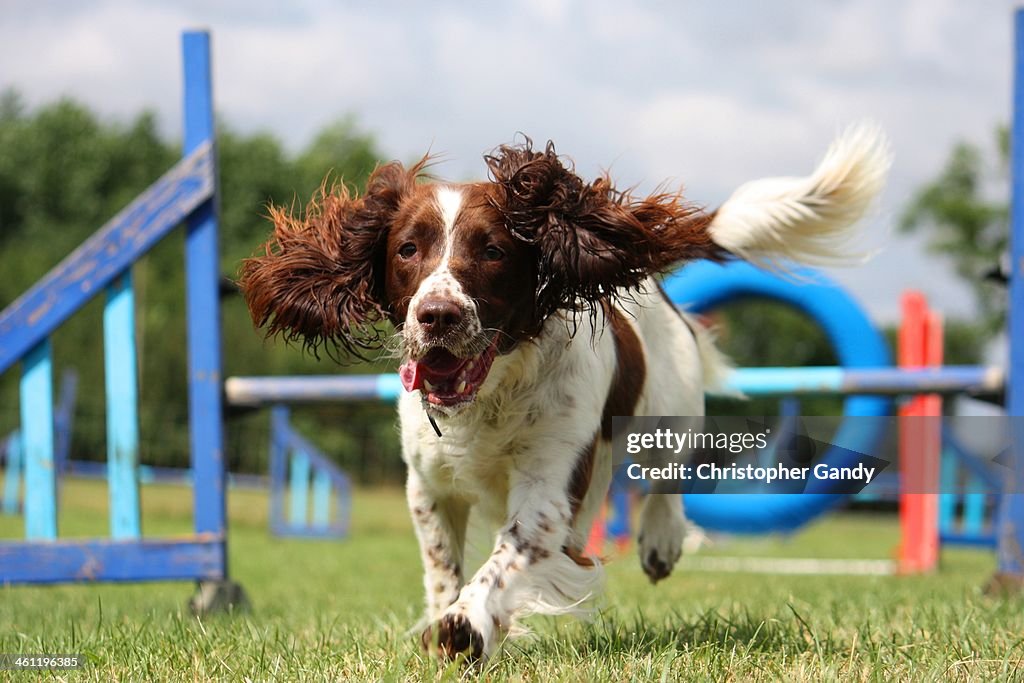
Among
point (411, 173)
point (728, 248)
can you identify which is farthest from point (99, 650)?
point (728, 248)

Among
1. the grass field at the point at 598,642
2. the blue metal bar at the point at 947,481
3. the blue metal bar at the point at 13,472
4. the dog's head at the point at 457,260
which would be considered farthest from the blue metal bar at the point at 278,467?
the dog's head at the point at 457,260

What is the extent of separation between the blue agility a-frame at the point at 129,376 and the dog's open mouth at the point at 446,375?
5.87 ft

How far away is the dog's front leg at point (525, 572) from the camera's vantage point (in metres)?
2.44

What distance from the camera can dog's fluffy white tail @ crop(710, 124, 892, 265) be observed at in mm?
4020

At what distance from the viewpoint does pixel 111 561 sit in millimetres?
4043

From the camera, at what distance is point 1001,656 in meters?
2.45

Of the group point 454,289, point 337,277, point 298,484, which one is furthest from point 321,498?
point 454,289

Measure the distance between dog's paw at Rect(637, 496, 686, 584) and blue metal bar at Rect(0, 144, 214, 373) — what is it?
205 centimetres

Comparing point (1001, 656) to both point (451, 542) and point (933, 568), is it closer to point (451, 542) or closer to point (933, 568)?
point (451, 542)

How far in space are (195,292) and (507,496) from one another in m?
1.94

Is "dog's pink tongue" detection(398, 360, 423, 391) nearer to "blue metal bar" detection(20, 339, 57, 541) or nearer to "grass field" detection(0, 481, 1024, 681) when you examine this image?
"grass field" detection(0, 481, 1024, 681)

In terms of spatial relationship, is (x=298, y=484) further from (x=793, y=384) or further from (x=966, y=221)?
(x=966, y=221)

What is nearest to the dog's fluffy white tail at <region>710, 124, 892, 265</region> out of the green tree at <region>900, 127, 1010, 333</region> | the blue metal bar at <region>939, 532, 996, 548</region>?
the blue metal bar at <region>939, 532, 996, 548</region>

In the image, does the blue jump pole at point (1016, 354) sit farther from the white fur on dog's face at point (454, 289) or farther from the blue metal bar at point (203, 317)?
the blue metal bar at point (203, 317)
